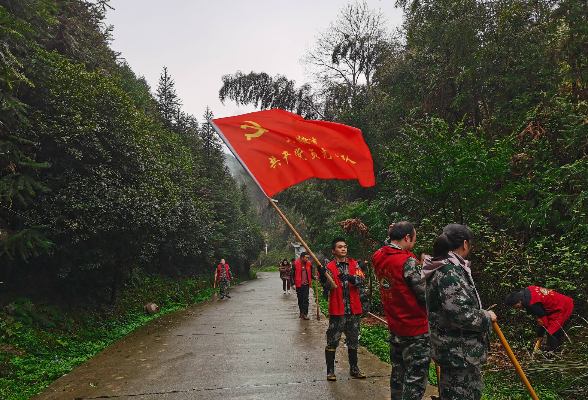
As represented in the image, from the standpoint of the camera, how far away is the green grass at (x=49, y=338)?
6.93m

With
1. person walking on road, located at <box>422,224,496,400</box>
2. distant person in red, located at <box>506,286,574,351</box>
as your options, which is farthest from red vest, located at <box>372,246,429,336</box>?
Result: distant person in red, located at <box>506,286,574,351</box>

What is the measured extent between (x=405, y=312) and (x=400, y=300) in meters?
0.12

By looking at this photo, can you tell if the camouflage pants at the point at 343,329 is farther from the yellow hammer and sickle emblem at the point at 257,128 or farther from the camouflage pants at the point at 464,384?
the yellow hammer and sickle emblem at the point at 257,128

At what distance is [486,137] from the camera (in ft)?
34.8

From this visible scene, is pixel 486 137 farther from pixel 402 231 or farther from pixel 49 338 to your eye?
pixel 49 338

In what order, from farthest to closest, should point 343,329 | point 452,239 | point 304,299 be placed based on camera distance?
point 304,299
point 343,329
point 452,239

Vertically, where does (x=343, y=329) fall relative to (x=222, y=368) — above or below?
above

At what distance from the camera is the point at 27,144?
36.3 feet

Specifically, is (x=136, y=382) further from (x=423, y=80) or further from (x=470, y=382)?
(x=423, y=80)

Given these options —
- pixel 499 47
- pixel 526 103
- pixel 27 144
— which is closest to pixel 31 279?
pixel 27 144

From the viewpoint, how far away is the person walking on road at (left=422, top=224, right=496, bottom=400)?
296 centimetres

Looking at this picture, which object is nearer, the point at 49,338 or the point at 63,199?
the point at 49,338

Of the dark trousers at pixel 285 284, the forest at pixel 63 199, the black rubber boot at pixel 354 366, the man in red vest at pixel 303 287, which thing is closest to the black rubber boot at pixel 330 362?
the black rubber boot at pixel 354 366

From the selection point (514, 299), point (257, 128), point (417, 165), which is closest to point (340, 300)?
point (514, 299)
